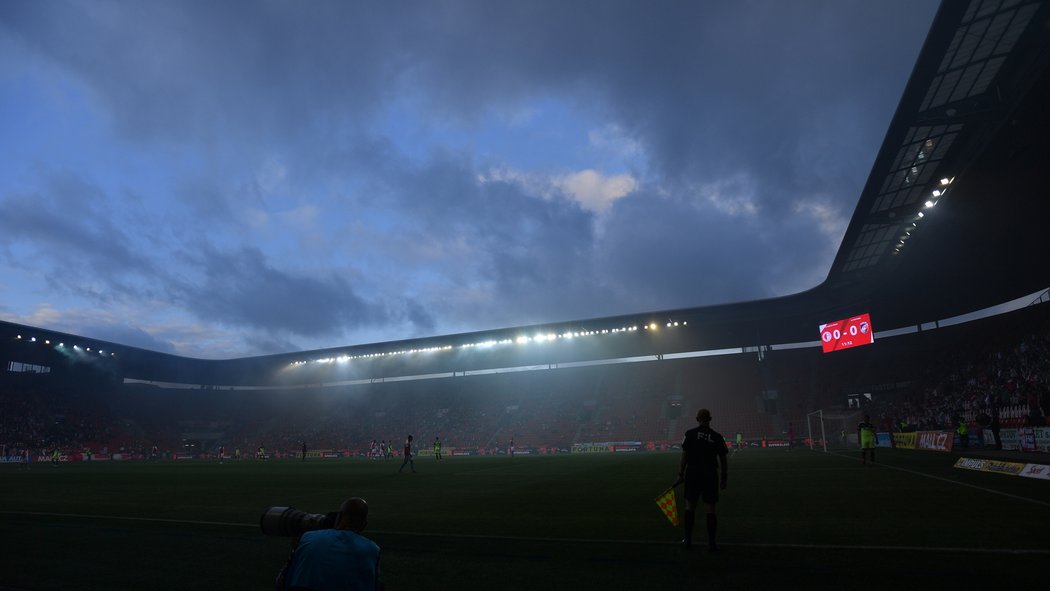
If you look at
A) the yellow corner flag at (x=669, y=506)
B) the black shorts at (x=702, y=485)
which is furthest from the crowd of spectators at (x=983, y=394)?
the black shorts at (x=702, y=485)

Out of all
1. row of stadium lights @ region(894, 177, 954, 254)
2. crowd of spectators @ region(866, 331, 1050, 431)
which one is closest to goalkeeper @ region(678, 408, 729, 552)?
crowd of spectators @ region(866, 331, 1050, 431)

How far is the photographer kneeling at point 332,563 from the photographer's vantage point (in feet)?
9.89

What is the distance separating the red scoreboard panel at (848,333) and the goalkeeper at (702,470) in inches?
1598

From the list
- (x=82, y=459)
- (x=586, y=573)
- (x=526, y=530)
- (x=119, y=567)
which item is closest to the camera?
(x=586, y=573)

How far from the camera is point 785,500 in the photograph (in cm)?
1100

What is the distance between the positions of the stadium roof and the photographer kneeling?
74.7 feet

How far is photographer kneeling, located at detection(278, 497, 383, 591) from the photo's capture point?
301 cm

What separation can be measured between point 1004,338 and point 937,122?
2881cm

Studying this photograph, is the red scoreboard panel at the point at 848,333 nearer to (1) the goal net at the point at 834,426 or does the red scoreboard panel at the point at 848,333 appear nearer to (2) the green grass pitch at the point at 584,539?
(1) the goal net at the point at 834,426

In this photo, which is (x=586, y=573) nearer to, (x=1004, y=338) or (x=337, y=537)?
(x=337, y=537)

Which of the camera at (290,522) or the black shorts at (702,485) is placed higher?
the camera at (290,522)

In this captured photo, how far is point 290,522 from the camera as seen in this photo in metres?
3.33

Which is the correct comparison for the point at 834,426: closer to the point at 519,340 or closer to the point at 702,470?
the point at 519,340

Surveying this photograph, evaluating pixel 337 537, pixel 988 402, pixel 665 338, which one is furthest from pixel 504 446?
pixel 337 537
